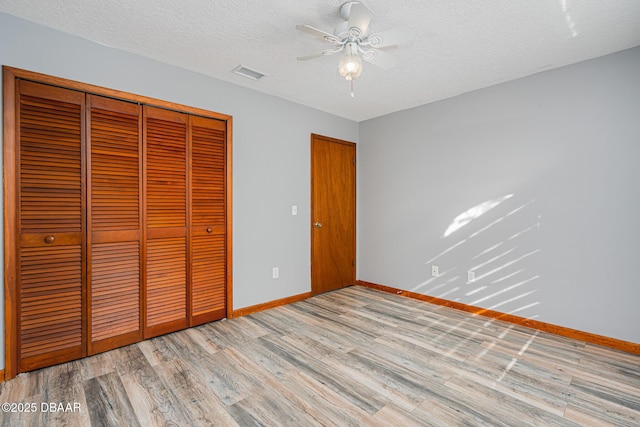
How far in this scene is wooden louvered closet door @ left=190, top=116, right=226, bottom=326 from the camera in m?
2.91

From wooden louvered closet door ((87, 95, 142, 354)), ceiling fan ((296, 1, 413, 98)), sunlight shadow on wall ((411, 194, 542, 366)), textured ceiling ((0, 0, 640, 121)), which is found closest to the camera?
ceiling fan ((296, 1, 413, 98))

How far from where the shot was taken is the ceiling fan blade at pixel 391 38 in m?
1.87

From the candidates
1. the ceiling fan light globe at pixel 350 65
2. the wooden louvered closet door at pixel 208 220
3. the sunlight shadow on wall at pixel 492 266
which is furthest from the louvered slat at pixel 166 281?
the sunlight shadow on wall at pixel 492 266

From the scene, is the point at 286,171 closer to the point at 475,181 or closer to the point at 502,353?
the point at 475,181

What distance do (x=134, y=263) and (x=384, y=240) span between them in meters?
3.09

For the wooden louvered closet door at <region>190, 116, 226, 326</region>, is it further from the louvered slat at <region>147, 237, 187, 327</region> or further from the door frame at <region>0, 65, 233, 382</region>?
the door frame at <region>0, 65, 233, 382</region>

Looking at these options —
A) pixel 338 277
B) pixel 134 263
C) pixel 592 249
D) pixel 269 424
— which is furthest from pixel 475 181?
pixel 134 263

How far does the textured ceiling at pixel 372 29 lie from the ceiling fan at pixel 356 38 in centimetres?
13

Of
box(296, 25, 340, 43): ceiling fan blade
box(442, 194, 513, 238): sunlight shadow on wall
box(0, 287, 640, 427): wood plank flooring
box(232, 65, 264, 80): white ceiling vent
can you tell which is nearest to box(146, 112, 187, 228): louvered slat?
box(232, 65, 264, 80): white ceiling vent

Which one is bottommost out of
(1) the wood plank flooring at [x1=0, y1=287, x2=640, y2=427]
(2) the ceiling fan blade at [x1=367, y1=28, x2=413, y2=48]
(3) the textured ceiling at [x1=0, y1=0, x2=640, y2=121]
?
(1) the wood plank flooring at [x1=0, y1=287, x2=640, y2=427]

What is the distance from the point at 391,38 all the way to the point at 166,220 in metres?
2.40

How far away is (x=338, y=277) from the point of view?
4.34 m

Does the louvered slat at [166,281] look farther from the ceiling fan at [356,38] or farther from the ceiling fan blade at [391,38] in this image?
the ceiling fan blade at [391,38]

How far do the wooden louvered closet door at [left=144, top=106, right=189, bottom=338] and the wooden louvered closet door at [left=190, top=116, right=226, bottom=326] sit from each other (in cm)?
9
